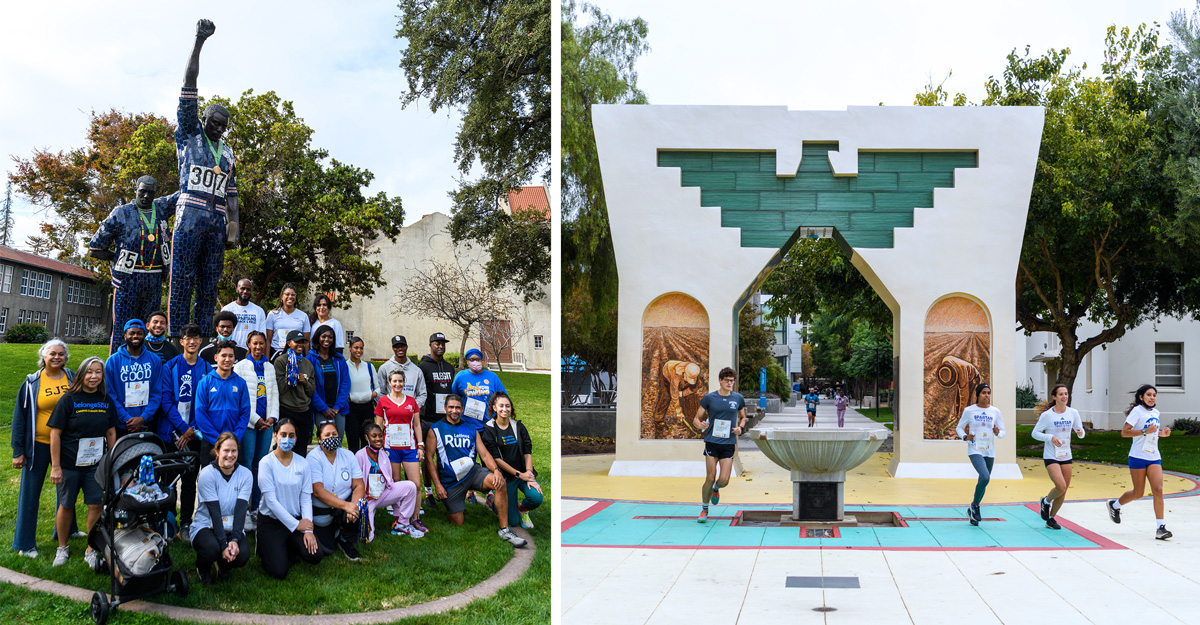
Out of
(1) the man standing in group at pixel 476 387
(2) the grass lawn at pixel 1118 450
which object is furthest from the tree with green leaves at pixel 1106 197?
(1) the man standing in group at pixel 476 387

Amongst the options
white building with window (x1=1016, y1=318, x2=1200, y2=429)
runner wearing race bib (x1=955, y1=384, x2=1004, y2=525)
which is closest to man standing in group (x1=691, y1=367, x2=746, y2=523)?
runner wearing race bib (x1=955, y1=384, x2=1004, y2=525)

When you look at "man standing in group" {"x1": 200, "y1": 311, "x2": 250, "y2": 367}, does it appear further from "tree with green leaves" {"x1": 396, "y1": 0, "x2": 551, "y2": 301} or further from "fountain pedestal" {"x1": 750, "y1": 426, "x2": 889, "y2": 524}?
"tree with green leaves" {"x1": 396, "y1": 0, "x2": 551, "y2": 301}

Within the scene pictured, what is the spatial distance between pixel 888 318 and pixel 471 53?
1334 centimetres

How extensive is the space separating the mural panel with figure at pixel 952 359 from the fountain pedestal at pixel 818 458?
546cm

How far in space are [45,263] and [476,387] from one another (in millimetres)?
5907

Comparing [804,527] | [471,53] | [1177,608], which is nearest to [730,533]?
[804,527]

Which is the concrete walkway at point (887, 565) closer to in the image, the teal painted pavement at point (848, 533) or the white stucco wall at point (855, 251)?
the teal painted pavement at point (848, 533)

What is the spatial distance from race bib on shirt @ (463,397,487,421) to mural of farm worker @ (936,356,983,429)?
9.68 meters

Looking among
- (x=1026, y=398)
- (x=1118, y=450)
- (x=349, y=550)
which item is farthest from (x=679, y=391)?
(x=1026, y=398)

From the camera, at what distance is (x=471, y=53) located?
15883mm

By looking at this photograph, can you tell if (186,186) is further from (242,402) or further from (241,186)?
(241,186)

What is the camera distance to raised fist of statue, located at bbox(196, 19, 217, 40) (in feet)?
29.2

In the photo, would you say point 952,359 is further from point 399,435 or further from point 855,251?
point 399,435

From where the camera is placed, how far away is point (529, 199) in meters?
18.2
